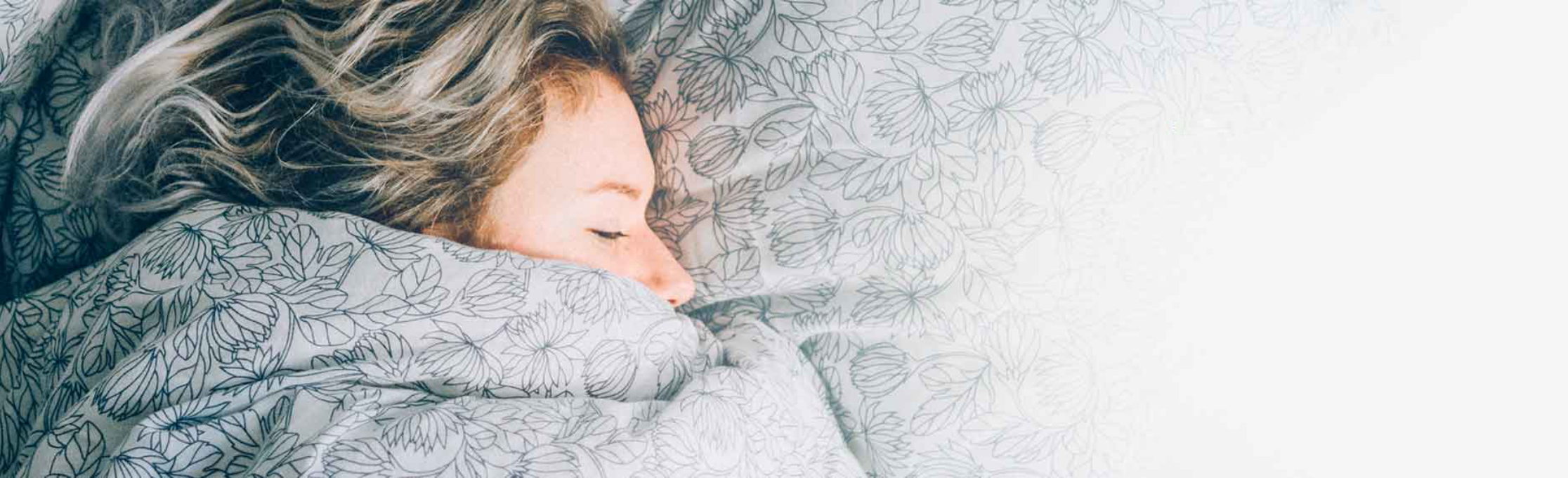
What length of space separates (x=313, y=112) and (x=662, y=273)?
340mm

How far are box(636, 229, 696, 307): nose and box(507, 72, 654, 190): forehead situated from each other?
60mm

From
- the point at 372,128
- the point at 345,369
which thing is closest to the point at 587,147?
the point at 372,128

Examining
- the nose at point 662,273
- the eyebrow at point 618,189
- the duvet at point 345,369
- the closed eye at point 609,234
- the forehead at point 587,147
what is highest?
the forehead at point 587,147

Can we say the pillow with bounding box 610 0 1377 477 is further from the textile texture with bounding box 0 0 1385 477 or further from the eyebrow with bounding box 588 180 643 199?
the eyebrow with bounding box 588 180 643 199

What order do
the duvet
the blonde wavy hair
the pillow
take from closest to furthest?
the duvet
the blonde wavy hair
the pillow

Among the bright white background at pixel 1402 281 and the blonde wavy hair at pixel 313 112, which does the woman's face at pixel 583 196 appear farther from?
the bright white background at pixel 1402 281

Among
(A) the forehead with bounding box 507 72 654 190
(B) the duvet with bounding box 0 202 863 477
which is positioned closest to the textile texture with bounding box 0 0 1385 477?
(B) the duvet with bounding box 0 202 863 477

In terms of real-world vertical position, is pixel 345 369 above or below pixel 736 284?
below

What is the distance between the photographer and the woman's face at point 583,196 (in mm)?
807

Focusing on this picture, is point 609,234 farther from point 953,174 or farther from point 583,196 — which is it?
point 953,174

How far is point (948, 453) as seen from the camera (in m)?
0.92

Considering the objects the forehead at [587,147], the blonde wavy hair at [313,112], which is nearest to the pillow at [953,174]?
the forehead at [587,147]

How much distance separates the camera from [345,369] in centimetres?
64

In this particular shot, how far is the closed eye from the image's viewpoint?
847 millimetres
